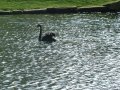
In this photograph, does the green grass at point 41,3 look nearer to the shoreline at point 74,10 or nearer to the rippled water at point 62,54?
the shoreline at point 74,10

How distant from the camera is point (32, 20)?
72.1 meters

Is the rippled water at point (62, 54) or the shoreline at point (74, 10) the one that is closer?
the rippled water at point (62, 54)

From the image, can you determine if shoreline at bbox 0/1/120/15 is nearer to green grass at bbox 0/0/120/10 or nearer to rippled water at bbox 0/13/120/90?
green grass at bbox 0/0/120/10

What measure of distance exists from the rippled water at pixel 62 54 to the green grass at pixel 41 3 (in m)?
7.44

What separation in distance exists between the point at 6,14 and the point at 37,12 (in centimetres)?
526

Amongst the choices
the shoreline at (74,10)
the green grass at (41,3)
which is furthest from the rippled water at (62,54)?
the green grass at (41,3)

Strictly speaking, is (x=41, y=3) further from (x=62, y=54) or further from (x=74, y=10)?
(x=62, y=54)

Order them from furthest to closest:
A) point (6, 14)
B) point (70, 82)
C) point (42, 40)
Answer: point (6, 14)
point (42, 40)
point (70, 82)

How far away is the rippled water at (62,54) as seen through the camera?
3884cm

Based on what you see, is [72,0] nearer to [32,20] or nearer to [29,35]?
[32,20]

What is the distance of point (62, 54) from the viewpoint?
4928 centimetres

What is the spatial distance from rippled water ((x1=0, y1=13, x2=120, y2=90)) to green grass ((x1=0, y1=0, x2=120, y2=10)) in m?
7.44

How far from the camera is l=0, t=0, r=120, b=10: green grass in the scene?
269ft

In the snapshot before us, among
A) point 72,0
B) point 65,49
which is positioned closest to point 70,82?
point 65,49
